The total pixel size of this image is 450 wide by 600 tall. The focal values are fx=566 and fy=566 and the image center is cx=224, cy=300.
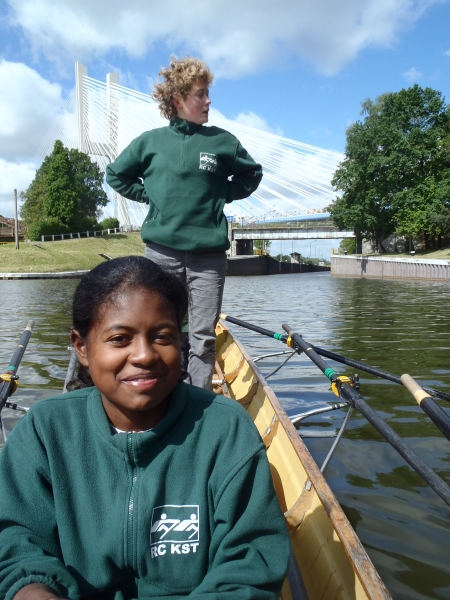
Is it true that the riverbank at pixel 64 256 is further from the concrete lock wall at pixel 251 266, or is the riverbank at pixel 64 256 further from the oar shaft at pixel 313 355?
the oar shaft at pixel 313 355

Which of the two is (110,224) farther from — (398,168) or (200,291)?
(200,291)

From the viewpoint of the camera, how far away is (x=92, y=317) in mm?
1729

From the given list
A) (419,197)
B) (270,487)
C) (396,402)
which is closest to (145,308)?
(270,487)

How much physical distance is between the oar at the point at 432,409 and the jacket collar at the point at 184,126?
1.99 m

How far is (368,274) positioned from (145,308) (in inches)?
1679

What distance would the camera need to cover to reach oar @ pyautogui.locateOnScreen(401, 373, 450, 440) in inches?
96.5

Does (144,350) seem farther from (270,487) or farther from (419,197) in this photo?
(419,197)

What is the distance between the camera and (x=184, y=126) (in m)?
3.57

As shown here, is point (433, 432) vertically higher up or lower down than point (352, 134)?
lower down

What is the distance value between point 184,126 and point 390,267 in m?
36.9

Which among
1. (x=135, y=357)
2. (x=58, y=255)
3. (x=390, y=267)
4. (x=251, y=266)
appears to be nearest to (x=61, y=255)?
(x=58, y=255)

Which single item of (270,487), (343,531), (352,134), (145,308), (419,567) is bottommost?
(419,567)

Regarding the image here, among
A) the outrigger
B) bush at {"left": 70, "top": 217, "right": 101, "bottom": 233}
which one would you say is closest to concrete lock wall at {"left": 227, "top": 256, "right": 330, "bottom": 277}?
bush at {"left": 70, "top": 217, "right": 101, "bottom": 233}

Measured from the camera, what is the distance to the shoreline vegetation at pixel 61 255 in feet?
117
